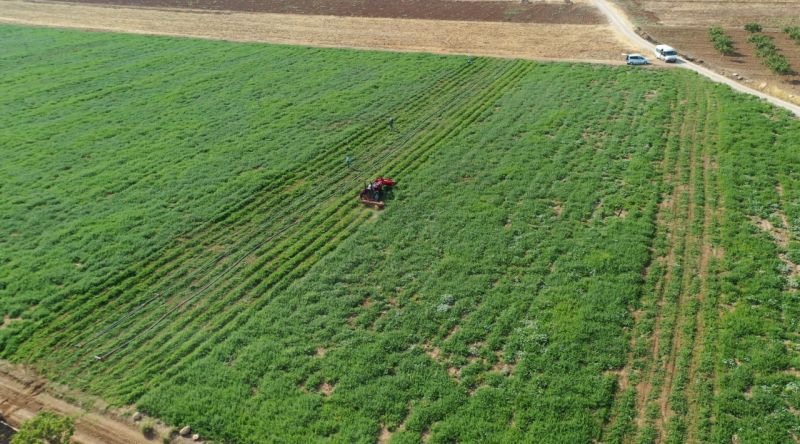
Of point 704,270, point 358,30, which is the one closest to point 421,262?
point 704,270

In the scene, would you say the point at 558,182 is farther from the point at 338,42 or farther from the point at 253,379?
the point at 338,42

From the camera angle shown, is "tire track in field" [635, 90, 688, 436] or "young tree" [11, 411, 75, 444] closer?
"young tree" [11, 411, 75, 444]

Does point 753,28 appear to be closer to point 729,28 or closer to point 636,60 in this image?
point 729,28

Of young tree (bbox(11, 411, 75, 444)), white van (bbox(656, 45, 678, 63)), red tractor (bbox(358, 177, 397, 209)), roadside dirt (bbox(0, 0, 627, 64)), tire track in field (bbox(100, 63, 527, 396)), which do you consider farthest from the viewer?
roadside dirt (bbox(0, 0, 627, 64))

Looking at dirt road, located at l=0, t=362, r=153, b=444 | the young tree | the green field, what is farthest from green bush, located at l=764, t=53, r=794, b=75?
the young tree

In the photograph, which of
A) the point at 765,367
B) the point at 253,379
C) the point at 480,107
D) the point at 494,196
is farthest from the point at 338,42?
the point at 765,367

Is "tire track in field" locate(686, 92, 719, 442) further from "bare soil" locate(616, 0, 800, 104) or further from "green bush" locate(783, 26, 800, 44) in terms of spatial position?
"green bush" locate(783, 26, 800, 44)

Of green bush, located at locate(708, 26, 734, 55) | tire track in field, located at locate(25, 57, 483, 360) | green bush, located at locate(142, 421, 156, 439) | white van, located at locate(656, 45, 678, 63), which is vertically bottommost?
green bush, located at locate(142, 421, 156, 439)
